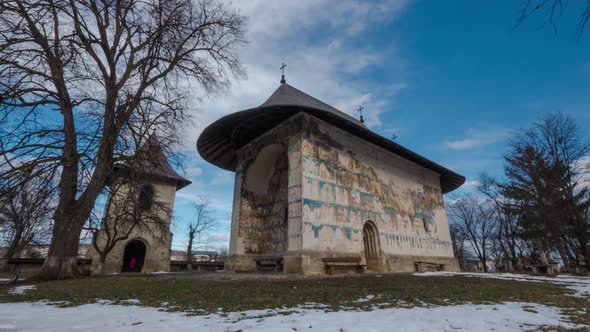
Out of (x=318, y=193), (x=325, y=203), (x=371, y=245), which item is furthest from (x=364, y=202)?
(x=318, y=193)

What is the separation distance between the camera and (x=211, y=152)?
15.2m

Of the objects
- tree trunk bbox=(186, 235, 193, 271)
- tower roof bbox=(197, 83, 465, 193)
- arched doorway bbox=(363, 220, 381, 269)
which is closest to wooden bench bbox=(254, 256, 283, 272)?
arched doorway bbox=(363, 220, 381, 269)

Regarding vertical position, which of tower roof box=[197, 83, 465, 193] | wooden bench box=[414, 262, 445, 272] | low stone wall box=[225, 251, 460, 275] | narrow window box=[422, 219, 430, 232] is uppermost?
tower roof box=[197, 83, 465, 193]

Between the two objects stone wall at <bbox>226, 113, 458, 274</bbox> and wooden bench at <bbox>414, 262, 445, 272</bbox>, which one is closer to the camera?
stone wall at <bbox>226, 113, 458, 274</bbox>

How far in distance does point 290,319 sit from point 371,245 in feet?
35.9

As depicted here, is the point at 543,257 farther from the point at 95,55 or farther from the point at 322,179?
the point at 95,55

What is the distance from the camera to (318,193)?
10891 millimetres

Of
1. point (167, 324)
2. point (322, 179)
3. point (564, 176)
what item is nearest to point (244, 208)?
point (322, 179)

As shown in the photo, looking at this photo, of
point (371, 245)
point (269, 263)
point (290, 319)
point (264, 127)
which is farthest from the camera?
point (264, 127)

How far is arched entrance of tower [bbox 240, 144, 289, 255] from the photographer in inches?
530

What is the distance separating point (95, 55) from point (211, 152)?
23.8 ft

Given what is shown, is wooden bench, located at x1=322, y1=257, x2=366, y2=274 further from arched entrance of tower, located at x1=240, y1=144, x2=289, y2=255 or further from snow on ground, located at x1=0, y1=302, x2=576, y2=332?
snow on ground, located at x1=0, y1=302, x2=576, y2=332

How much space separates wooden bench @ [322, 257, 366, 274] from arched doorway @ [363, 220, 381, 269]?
180 centimetres

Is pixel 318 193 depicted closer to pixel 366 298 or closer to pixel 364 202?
pixel 364 202
